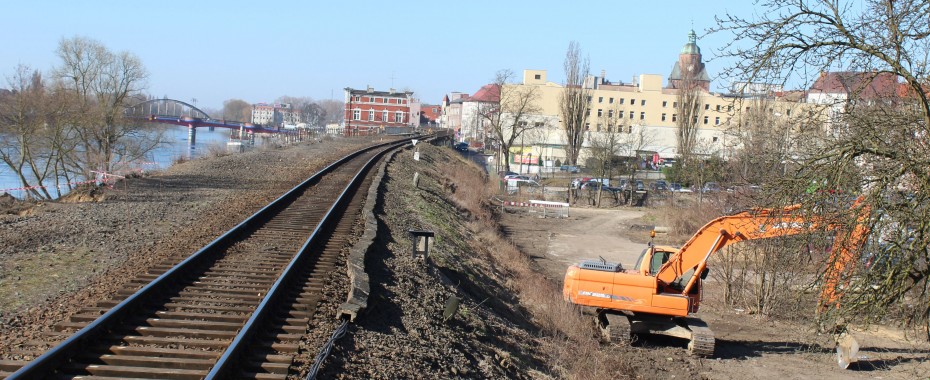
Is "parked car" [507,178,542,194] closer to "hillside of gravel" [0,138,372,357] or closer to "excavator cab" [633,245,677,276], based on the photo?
"hillside of gravel" [0,138,372,357]

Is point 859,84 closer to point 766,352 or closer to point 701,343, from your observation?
point 701,343

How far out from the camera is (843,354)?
48.4 ft

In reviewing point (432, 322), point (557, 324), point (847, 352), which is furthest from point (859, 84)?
point (557, 324)

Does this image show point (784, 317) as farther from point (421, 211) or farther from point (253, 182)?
point (253, 182)

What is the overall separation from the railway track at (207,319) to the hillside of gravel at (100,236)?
0.46 meters

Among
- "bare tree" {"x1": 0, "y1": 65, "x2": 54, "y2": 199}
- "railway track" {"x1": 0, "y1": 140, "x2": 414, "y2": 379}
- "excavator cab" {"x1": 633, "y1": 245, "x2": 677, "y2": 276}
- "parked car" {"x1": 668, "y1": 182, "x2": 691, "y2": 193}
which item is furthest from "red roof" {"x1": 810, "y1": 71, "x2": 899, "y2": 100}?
"parked car" {"x1": 668, "y1": 182, "x2": 691, "y2": 193}

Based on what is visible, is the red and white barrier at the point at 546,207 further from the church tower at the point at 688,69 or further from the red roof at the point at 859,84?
the red roof at the point at 859,84

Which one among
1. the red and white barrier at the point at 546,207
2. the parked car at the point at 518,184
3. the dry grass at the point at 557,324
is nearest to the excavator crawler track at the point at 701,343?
the dry grass at the point at 557,324

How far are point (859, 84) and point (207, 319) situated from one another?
23.6 ft

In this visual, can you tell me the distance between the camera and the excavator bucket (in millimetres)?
14375

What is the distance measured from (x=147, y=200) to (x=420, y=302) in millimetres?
9920

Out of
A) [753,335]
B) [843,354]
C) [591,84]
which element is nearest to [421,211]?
[753,335]

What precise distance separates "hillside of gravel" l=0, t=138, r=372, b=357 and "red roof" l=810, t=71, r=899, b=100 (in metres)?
8.28

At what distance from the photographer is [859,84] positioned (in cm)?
791
